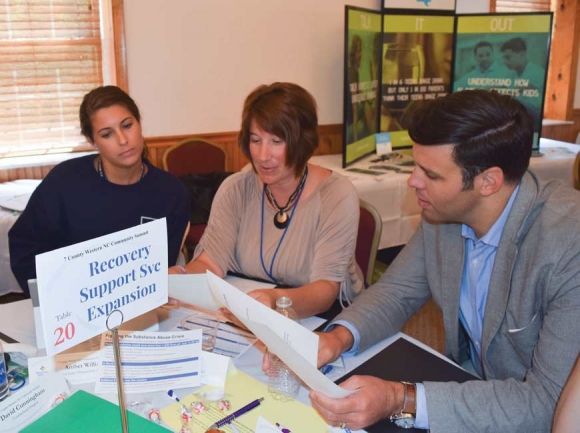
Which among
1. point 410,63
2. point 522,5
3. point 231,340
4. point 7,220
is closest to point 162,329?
A: point 231,340

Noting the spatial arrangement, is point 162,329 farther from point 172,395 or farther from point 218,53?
point 218,53

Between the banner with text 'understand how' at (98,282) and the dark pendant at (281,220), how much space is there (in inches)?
37.2

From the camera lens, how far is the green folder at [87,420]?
1.04 metres

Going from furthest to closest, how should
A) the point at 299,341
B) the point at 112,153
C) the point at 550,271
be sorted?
1. the point at 112,153
2. the point at 550,271
3. the point at 299,341

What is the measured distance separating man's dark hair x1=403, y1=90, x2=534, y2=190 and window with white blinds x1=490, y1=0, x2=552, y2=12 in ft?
15.5

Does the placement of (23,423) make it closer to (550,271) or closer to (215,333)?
(215,333)

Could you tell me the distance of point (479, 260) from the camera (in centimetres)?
150

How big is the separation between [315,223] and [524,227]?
78cm

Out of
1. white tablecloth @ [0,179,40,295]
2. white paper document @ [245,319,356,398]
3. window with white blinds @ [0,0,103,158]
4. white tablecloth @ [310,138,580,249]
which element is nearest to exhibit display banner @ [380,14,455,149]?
white tablecloth @ [310,138,580,249]

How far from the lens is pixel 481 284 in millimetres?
1497

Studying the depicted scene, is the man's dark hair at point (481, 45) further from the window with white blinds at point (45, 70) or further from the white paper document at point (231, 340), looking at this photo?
the white paper document at point (231, 340)

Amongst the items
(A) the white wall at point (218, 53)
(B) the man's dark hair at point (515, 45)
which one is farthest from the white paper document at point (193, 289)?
(B) the man's dark hair at point (515, 45)

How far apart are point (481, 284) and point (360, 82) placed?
2.89 metres

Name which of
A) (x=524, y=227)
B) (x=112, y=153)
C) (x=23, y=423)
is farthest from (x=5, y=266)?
(x=524, y=227)
